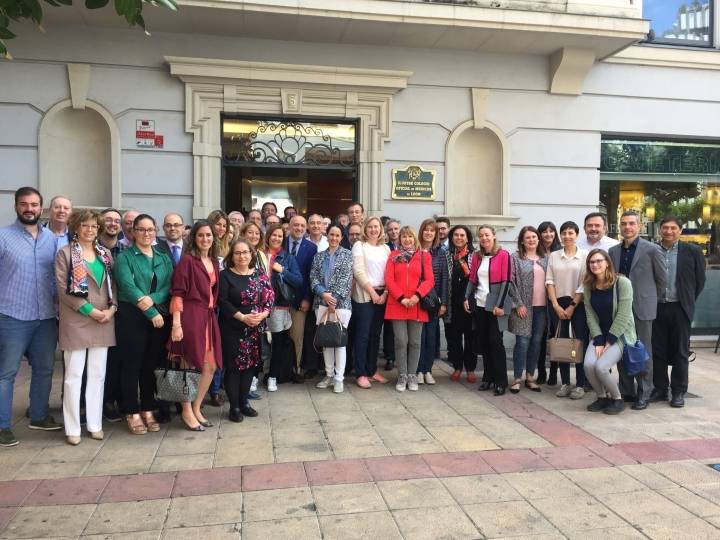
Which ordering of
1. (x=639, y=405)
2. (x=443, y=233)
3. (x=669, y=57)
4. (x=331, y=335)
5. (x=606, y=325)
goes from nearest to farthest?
(x=606, y=325) < (x=639, y=405) < (x=331, y=335) < (x=443, y=233) < (x=669, y=57)

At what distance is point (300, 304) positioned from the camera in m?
6.69

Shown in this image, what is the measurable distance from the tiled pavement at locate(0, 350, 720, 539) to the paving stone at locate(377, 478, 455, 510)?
0.01 metres

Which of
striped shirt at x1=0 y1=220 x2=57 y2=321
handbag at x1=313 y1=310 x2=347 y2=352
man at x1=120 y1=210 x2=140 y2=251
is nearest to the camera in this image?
striped shirt at x1=0 y1=220 x2=57 y2=321

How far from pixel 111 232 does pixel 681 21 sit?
10.0m

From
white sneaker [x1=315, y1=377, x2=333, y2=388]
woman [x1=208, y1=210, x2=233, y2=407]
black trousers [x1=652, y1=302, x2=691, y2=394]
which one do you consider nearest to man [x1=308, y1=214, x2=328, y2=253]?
woman [x1=208, y1=210, x2=233, y2=407]

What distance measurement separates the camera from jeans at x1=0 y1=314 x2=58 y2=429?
15.8 ft

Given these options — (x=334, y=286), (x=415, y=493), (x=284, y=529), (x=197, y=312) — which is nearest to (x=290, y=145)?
(x=334, y=286)

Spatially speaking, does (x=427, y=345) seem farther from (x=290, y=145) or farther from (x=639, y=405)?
(x=290, y=145)

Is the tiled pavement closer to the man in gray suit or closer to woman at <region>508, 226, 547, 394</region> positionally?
the man in gray suit

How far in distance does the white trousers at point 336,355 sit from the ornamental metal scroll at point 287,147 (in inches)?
141

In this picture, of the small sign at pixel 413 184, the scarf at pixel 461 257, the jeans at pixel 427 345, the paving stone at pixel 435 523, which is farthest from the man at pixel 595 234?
the paving stone at pixel 435 523

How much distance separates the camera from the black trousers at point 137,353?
5.03m

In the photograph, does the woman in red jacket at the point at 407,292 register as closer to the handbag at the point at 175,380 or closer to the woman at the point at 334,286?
the woman at the point at 334,286

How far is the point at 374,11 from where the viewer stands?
8.04 m
